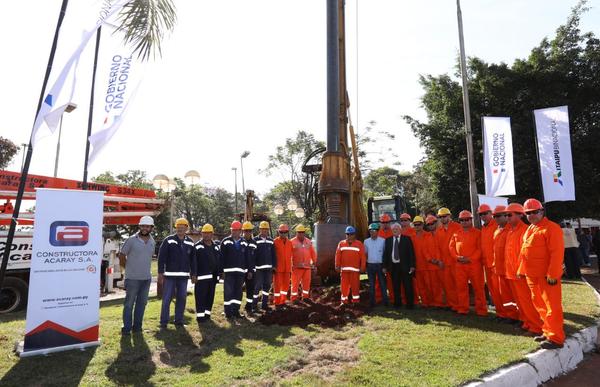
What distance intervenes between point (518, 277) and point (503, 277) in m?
0.79

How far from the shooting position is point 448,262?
8234 mm

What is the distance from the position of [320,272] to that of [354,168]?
4.10 m

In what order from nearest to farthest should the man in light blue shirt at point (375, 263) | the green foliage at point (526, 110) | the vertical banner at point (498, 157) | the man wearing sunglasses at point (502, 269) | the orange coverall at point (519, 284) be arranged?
the orange coverall at point (519, 284)
the man wearing sunglasses at point (502, 269)
the man in light blue shirt at point (375, 263)
the vertical banner at point (498, 157)
the green foliage at point (526, 110)

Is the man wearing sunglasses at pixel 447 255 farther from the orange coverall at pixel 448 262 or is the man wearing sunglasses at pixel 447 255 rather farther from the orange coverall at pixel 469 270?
the orange coverall at pixel 469 270

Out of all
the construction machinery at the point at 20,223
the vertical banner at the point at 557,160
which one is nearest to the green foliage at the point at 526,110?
the vertical banner at the point at 557,160

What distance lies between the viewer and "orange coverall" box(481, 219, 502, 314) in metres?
7.49

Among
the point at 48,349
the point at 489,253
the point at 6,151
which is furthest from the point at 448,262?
the point at 6,151

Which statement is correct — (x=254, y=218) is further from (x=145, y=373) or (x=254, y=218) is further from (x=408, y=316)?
(x=145, y=373)

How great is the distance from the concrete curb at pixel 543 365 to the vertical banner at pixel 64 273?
5580 millimetres

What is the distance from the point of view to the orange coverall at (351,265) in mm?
8992

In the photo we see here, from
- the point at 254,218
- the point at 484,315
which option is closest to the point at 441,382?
the point at 484,315

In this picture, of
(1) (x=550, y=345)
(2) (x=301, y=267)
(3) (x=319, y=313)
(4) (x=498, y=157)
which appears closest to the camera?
(1) (x=550, y=345)

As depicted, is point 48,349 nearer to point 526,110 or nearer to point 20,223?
point 20,223

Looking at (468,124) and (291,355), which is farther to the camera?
(468,124)
